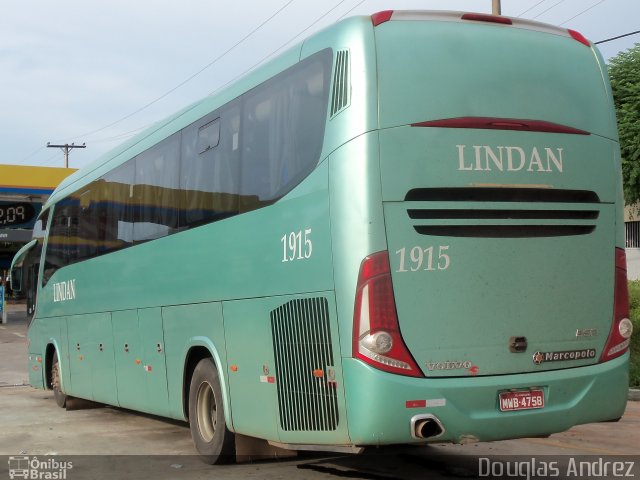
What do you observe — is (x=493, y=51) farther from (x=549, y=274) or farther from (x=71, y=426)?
(x=71, y=426)

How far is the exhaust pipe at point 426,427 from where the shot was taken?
641 centimetres

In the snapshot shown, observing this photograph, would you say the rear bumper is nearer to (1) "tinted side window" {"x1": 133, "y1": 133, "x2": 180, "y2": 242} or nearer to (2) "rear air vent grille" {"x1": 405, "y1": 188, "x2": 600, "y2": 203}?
(2) "rear air vent grille" {"x1": 405, "y1": 188, "x2": 600, "y2": 203}

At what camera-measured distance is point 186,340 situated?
31.7ft

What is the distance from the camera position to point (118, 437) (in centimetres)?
1127

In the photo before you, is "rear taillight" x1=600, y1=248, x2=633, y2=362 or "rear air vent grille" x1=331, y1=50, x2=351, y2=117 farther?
"rear taillight" x1=600, y1=248, x2=633, y2=362

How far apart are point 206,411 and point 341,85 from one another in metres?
4.09

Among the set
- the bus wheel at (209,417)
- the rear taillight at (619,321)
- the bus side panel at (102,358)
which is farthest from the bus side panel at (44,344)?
the rear taillight at (619,321)

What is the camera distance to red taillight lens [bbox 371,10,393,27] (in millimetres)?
6988

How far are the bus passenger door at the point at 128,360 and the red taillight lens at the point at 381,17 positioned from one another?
5622mm

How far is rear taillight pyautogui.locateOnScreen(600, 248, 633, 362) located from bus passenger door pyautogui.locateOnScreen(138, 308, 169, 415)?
520 centimetres

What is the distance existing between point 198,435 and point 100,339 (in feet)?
12.9

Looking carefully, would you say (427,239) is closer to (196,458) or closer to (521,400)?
(521,400)

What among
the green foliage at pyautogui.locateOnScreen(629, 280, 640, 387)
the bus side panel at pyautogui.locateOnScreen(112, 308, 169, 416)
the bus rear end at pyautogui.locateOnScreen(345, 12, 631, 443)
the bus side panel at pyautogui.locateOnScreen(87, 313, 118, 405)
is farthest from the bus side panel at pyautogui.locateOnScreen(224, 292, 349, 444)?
the green foliage at pyautogui.locateOnScreen(629, 280, 640, 387)

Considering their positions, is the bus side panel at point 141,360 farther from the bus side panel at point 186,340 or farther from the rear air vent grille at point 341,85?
the rear air vent grille at point 341,85
